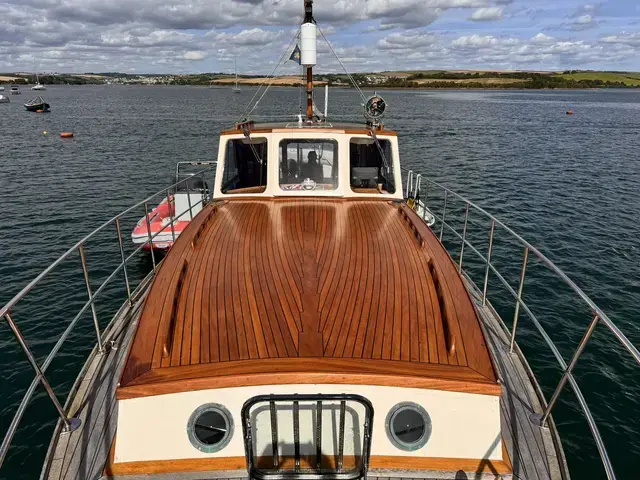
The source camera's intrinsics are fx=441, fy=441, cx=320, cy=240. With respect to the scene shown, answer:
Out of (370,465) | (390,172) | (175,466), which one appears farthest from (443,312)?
(390,172)

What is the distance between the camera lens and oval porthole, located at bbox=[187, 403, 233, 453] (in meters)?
3.11

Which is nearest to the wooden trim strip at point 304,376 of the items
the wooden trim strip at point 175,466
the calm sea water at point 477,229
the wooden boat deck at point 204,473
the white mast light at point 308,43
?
the wooden trim strip at point 175,466

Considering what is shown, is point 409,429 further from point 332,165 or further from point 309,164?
point 309,164

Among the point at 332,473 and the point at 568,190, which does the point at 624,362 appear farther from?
the point at 568,190

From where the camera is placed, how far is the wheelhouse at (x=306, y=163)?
22.6 ft

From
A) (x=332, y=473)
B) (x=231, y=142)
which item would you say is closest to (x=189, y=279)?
(x=332, y=473)

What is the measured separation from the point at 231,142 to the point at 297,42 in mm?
2780

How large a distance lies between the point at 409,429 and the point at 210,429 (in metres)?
1.43

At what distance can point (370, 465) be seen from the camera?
3.16 meters

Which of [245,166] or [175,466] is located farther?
[245,166]

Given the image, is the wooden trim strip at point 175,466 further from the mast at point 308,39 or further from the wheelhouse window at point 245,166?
the mast at point 308,39

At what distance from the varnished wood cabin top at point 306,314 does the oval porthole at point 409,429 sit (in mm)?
299

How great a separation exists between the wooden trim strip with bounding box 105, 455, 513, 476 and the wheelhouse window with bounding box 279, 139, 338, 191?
14.6 ft

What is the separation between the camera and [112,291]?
11.2m
